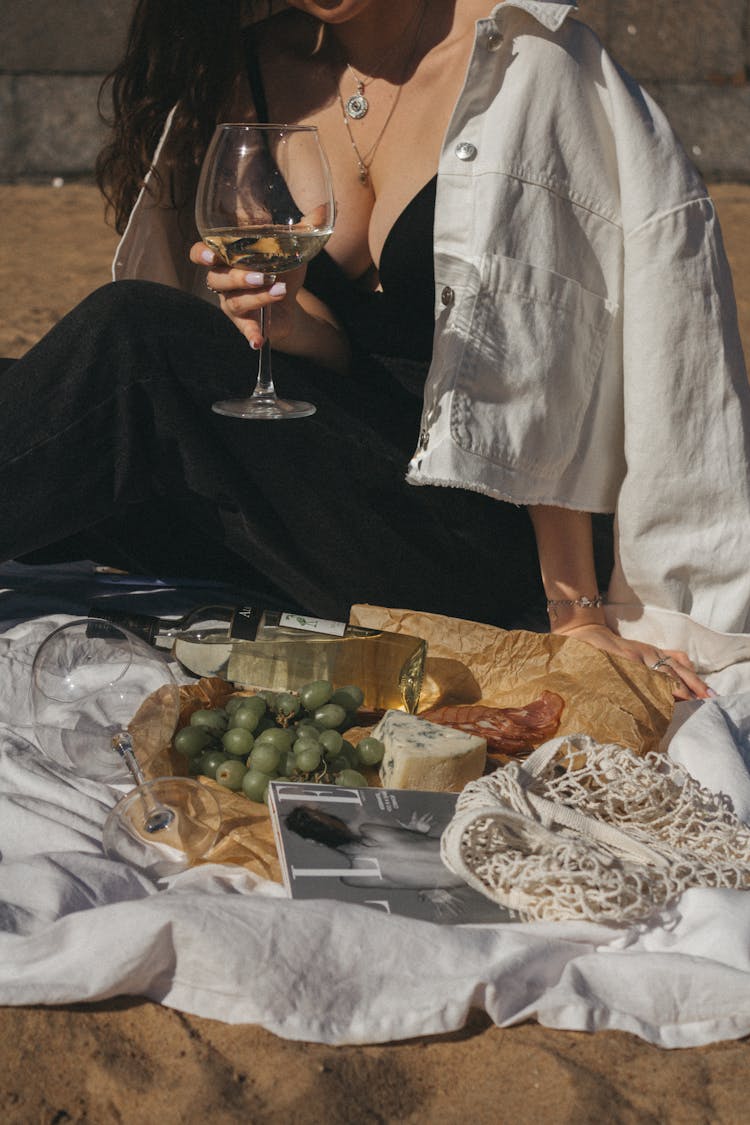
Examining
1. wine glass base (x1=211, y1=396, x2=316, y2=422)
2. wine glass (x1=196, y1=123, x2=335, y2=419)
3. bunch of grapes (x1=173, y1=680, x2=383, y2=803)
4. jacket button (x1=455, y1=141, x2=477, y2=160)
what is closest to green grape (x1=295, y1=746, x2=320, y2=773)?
bunch of grapes (x1=173, y1=680, x2=383, y2=803)

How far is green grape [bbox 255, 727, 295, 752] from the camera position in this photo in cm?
182

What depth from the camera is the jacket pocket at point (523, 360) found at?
2.17 meters

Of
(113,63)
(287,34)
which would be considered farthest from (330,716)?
(113,63)

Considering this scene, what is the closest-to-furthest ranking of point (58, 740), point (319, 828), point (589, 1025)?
point (589, 1025) < point (319, 828) < point (58, 740)

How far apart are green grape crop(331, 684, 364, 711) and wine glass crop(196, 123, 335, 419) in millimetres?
669

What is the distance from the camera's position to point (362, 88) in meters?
2.59

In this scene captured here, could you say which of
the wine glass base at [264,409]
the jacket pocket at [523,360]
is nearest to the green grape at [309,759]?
the wine glass base at [264,409]

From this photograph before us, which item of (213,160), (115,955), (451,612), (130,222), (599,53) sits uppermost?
(599,53)

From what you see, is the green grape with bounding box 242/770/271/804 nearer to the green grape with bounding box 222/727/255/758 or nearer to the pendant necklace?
the green grape with bounding box 222/727/255/758

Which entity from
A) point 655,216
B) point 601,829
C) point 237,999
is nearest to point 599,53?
point 655,216

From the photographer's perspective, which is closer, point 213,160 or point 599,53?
point 213,160

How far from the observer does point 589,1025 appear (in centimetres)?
141

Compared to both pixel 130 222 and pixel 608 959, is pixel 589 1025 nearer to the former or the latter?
pixel 608 959

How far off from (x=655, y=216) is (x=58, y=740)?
132 cm
